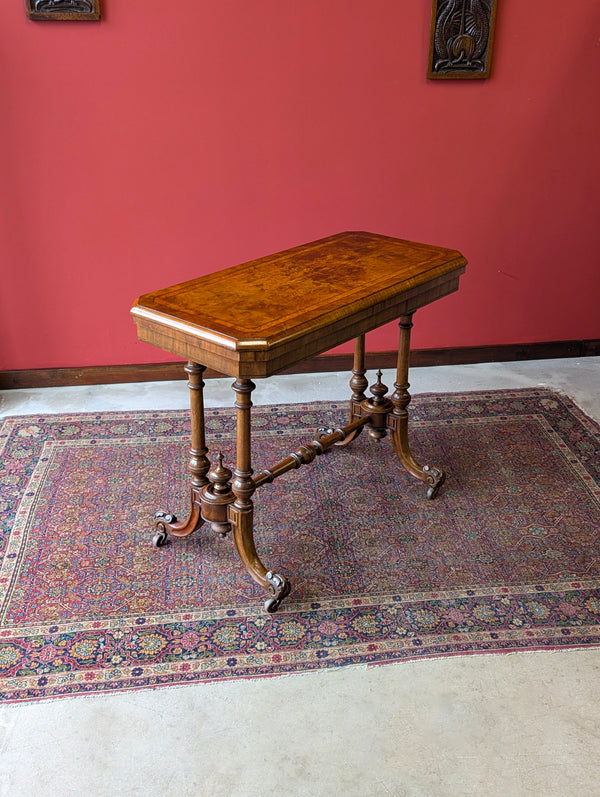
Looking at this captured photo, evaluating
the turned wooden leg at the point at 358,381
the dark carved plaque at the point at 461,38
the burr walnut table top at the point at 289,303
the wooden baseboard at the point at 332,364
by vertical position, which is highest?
the dark carved plaque at the point at 461,38

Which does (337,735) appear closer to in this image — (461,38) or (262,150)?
(262,150)

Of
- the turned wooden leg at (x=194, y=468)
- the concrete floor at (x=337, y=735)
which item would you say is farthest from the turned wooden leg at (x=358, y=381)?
the concrete floor at (x=337, y=735)

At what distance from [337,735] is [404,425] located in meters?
1.55

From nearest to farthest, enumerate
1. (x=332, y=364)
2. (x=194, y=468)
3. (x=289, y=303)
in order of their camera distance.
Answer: (x=289, y=303) < (x=194, y=468) < (x=332, y=364)

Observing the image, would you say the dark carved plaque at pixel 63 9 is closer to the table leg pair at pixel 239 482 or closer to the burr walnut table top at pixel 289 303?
the burr walnut table top at pixel 289 303

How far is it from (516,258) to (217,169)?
5.57ft

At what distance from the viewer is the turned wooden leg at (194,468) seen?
2.95 m

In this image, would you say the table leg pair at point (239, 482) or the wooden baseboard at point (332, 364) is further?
the wooden baseboard at point (332, 364)

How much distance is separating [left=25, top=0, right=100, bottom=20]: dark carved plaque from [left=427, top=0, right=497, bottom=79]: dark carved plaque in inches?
63.4

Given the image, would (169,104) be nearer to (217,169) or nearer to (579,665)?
(217,169)

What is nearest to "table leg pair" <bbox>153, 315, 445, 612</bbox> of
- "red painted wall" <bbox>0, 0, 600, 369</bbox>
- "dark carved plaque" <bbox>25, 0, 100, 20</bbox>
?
"red painted wall" <bbox>0, 0, 600, 369</bbox>

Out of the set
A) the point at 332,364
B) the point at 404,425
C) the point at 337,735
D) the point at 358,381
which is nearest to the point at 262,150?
the point at 332,364

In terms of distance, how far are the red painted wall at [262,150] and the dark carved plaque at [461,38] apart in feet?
0.19

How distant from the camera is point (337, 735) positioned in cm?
250
